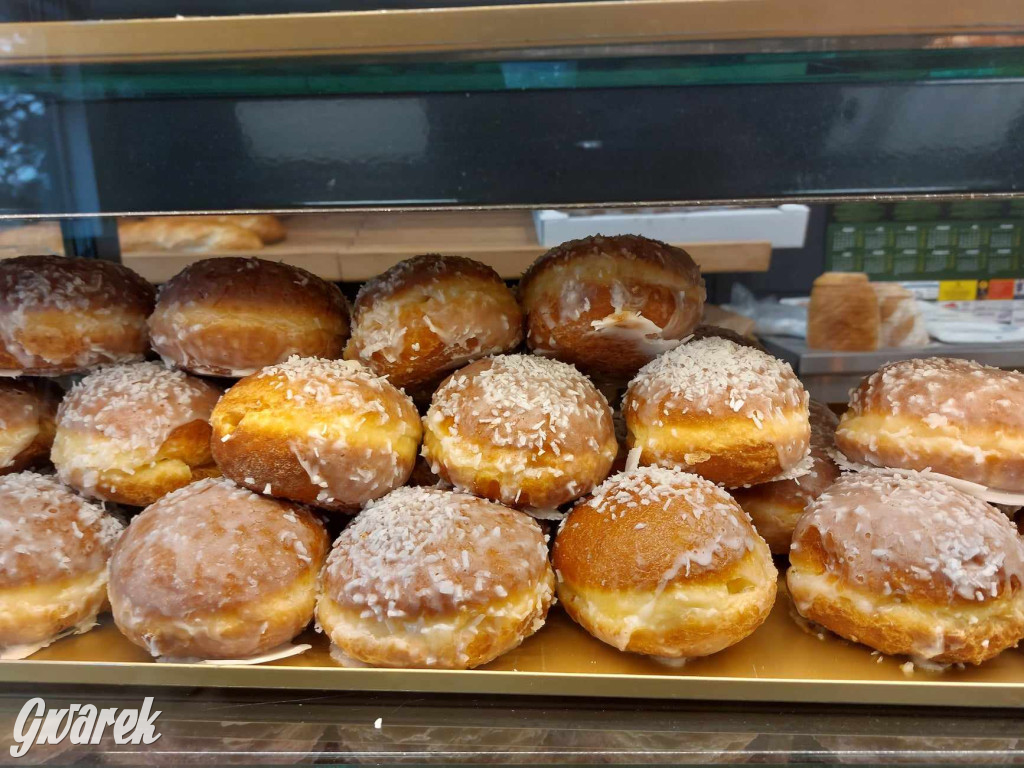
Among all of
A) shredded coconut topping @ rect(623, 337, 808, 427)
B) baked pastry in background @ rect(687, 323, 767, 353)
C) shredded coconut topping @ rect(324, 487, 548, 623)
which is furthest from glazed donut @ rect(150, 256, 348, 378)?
baked pastry in background @ rect(687, 323, 767, 353)

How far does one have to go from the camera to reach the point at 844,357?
7.41ft

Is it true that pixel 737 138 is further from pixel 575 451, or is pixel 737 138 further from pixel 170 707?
pixel 170 707

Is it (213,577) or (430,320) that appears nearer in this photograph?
(213,577)

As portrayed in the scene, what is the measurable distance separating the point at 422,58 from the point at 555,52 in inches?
6.8

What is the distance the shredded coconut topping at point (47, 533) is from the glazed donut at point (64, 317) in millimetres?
203

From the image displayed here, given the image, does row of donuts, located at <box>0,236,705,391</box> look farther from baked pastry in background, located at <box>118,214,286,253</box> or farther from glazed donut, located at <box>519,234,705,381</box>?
→ baked pastry in background, located at <box>118,214,286,253</box>

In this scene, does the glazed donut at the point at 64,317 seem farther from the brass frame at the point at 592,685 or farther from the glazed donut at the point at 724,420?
the glazed donut at the point at 724,420

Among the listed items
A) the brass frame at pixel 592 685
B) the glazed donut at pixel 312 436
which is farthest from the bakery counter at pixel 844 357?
the glazed donut at pixel 312 436

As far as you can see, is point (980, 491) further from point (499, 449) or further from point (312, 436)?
point (312, 436)

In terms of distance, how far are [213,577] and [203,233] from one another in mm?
1713

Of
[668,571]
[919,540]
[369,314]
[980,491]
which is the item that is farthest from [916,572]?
[369,314]

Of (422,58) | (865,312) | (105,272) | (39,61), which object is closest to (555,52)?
(422,58)

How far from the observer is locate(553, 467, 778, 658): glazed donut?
0.98 m

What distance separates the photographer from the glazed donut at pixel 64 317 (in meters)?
1.18
